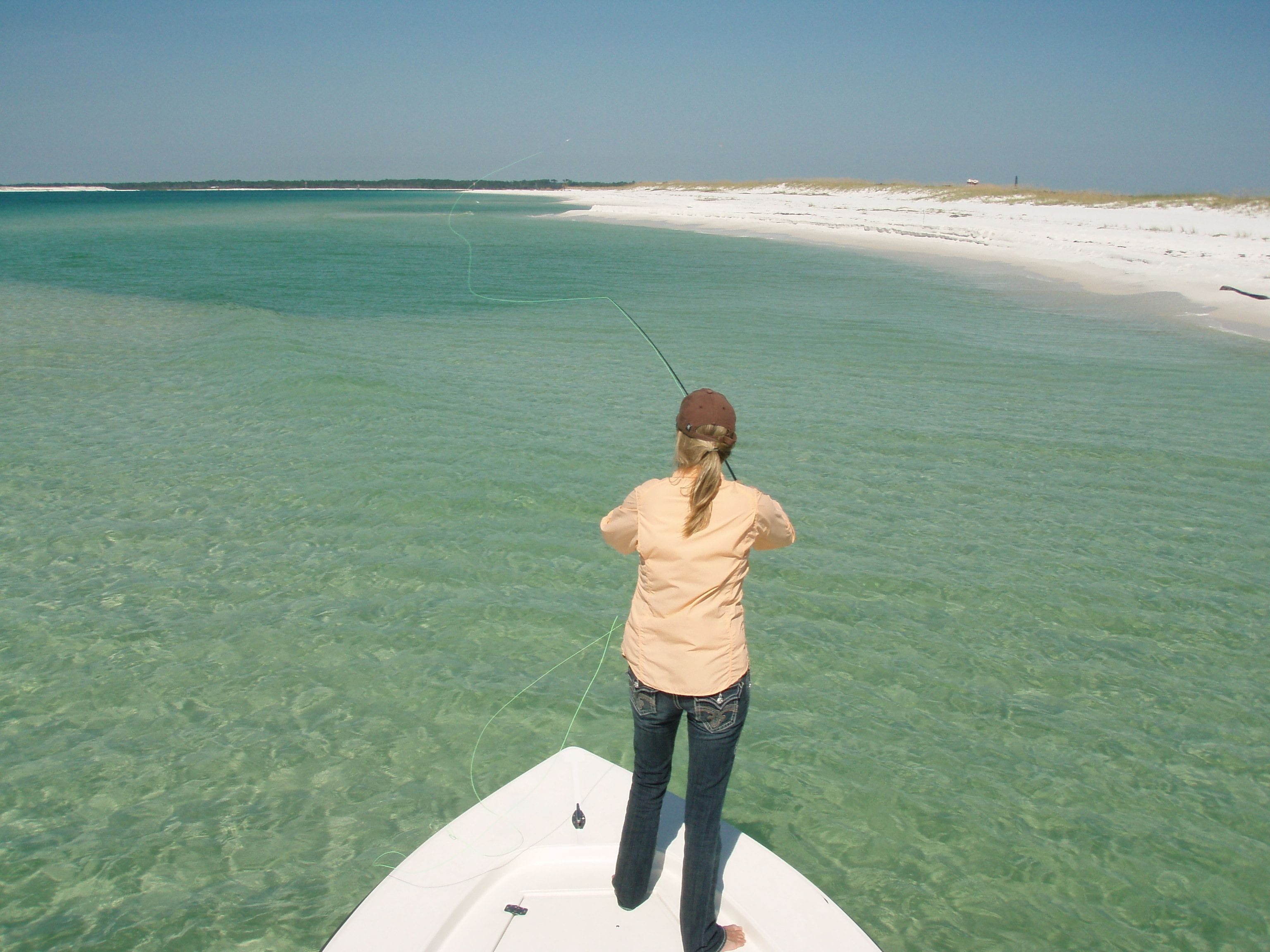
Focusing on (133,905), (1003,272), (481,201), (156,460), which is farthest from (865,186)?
(133,905)

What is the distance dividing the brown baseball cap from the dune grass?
1478 inches

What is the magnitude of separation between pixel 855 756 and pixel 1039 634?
6.04 feet

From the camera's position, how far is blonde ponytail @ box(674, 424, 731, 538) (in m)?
2.40

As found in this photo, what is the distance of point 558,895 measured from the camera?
2.83 metres

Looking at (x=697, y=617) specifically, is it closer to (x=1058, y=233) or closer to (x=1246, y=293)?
(x=1246, y=293)

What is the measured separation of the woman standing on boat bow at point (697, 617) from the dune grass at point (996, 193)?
3757 cm

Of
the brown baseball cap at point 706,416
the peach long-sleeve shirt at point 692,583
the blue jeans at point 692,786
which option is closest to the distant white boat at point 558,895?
the blue jeans at point 692,786

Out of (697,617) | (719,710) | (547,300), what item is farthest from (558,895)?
(547,300)

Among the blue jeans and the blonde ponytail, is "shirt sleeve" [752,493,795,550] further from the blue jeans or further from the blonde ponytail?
the blue jeans

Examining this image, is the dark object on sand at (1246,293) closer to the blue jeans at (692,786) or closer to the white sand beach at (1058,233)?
the white sand beach at (1058,233)

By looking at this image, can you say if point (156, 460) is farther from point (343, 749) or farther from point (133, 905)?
point (133, 905)

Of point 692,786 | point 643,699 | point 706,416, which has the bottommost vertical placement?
point 692,786

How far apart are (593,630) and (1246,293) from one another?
19.7m

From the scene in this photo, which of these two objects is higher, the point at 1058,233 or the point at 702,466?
the point at 1058,233
